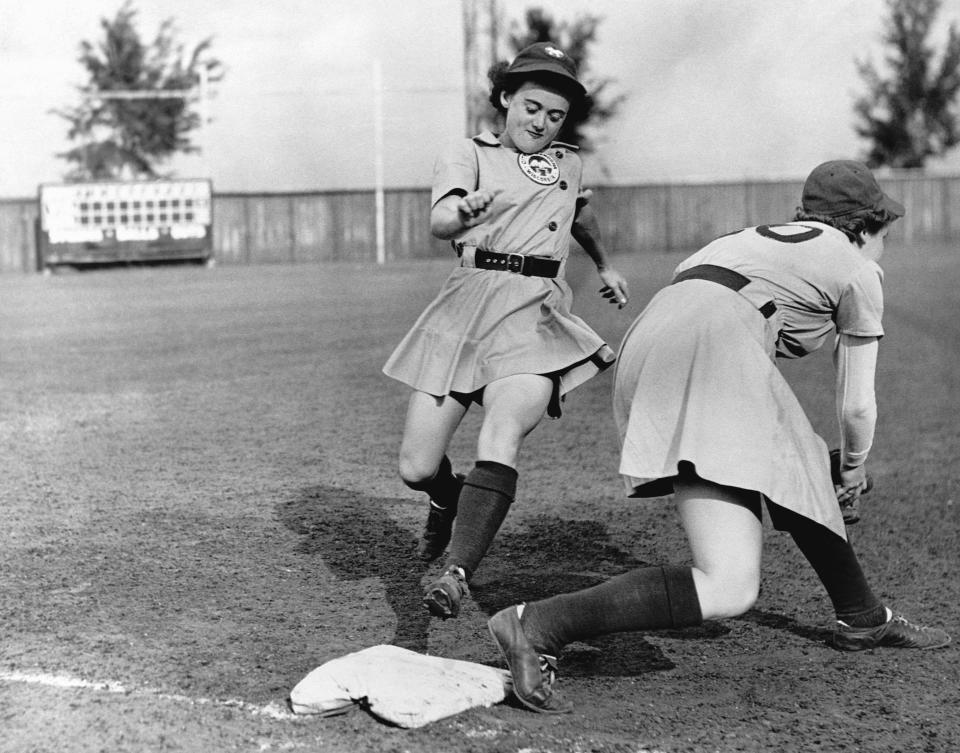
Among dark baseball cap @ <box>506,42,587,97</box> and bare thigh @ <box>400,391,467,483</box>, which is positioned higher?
dark baseball cap @ <box>506,42,587,97</box>

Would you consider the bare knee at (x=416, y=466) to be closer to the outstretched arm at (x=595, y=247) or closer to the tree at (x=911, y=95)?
the outstretched arm at (x=595, y=247)

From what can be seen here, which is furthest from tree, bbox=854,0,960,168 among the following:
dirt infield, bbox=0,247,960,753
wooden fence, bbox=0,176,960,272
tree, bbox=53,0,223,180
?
dirt infield, bbox=0,247,960,753

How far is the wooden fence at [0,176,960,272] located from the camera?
3784 centimetres

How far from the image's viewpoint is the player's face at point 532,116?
4.38 metres

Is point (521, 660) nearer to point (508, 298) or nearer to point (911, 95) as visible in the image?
point (508, 298)

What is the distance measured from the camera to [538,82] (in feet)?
14.3

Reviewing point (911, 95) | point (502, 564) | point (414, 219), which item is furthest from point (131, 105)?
point (502, 564)

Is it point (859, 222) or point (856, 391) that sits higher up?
point (859, 222)

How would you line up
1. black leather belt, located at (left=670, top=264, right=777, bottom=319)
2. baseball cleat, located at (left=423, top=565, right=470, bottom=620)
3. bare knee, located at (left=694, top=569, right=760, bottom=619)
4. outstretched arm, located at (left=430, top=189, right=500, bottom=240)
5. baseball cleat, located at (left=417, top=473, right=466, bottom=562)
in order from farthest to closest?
baseball cleat, located at (left=417, top=473, right=466, bottom=562) < outstretched arm, located at (left=430, top=189, right=500, bottom=240) < baseball cleat, located at (left=423, top=565, right=470, bottom=620) < black leather belt, located at (left=670, top=264, right=777, bottom=319) < bare knee, located at (left=694, top=569, right=760, bottom=619)

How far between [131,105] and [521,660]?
43680mm

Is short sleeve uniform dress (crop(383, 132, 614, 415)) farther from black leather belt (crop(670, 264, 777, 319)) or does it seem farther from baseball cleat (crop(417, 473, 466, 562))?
black leather belt (crop(670, 264, 777, 319))

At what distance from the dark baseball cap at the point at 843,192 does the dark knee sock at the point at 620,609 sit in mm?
1153

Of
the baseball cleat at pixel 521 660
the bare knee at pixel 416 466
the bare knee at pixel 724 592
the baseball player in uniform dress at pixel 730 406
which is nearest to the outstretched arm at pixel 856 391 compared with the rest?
the baseball player in uniform dress at pixel 730 406

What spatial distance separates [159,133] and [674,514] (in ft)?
133
